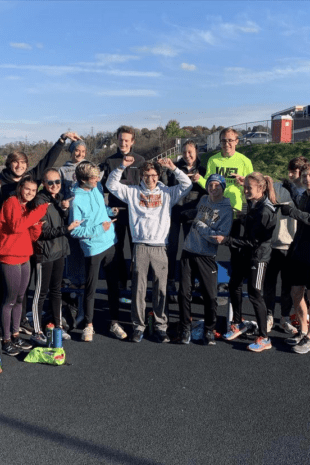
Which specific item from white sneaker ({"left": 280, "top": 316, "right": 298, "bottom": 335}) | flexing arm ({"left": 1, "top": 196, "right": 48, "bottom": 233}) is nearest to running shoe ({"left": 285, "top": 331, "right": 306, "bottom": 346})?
white sneaker ({"left": 280, "top": 316, "right": 298, "bottom": 335})

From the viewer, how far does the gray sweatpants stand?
17.1 ft

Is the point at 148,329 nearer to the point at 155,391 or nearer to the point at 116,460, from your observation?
the point at 155,391

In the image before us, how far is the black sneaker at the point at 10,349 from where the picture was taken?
485cm

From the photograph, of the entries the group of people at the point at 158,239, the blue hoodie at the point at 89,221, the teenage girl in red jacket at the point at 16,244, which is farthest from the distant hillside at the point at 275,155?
the teenage girl in red jacket at the point at 16,244

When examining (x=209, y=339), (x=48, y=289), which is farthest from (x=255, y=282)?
(x=48, y=289)

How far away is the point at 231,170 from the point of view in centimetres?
562

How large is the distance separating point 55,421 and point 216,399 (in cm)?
131

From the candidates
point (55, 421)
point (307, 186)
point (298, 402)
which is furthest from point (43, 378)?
point (307, 186)

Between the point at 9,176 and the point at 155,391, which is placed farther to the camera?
the point at 9,176

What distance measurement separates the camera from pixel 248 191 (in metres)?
4.88

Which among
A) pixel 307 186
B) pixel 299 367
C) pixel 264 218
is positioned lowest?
pixel 299 367

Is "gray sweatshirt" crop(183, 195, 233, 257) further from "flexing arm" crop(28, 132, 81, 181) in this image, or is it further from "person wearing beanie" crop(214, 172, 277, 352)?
"flexing arm" crop(28, 132, 81, 181)

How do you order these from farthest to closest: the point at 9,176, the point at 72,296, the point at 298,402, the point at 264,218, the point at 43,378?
the point at 72,296
the point at 9,176
the point at 264,218
the point at 43,378
the point at 298,402

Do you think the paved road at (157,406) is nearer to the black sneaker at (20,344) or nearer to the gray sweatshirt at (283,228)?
the black sneaker at (20,344)
